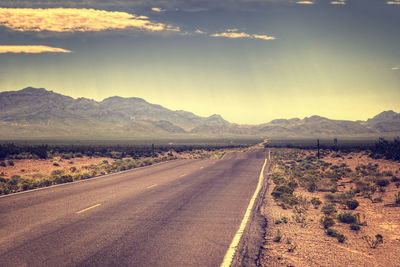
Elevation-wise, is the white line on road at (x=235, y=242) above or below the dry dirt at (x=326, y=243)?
above

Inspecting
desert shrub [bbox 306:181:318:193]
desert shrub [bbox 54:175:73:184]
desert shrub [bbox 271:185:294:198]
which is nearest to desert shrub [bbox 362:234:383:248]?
desert shrub [bbox 271:185:294:198]

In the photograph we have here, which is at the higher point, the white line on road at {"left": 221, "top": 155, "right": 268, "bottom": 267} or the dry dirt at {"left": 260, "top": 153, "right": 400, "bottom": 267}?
the white line on road at {"left": 221, "top": 155, "right": 268, "bottom": 267}

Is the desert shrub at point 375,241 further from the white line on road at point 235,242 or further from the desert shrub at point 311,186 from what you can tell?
the desert shrub at point 311,186

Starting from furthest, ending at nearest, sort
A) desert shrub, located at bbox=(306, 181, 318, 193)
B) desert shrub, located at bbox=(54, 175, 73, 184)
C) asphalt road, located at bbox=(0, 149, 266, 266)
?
desert shrub, located at bbox=(54, 175, 73, 184), desert shrub, located at bbox=(306, 181, 318, 193), asphalt road, located at bbox=(0, 149, 266, 266)

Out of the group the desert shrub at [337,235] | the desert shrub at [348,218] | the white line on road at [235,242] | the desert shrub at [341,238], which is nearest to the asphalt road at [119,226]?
the white line on road at [235,242]

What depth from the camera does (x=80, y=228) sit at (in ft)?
27.1

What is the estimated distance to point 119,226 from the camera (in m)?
8.49

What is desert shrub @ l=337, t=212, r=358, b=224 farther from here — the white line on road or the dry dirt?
the white line on road

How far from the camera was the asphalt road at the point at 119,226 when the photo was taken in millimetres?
6273

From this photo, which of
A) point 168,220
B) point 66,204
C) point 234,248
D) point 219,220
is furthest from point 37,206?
point 234,248

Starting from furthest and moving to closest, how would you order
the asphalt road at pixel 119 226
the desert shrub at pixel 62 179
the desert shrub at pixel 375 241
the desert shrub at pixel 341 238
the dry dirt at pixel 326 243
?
the desert shrub at pixel 62 179
the desert shrub at pixel 341 238
the desert shrub at pixel 375 241
the dry dirt at pixel 326 243
the asphalt road at pixel 119 226

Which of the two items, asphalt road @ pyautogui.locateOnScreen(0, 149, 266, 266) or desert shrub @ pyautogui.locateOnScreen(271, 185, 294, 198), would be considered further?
desert shrub @ pyautogui.locateOnScreen(271, 185, 294, 198)

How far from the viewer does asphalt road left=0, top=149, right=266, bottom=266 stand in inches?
→ 247

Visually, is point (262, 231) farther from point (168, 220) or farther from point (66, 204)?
point (66, 204)
